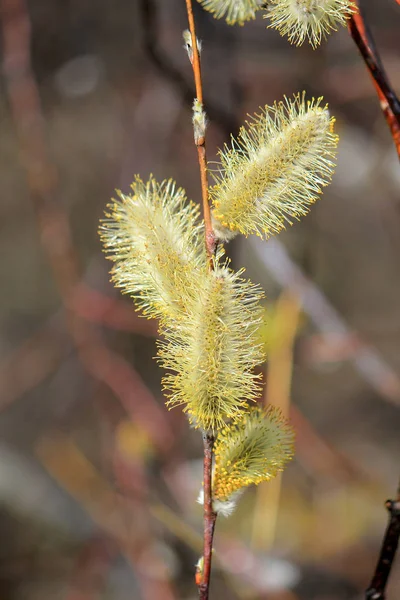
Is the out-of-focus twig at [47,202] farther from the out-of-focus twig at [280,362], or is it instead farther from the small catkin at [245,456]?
the small catkin at [245,456]

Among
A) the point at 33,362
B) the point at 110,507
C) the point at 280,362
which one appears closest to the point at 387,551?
the point at 280,362

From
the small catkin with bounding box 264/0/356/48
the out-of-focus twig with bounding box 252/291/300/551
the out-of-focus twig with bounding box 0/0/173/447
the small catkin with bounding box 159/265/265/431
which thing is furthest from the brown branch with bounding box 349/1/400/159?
the out-of-focus twig with bounding box 0/0/173/447

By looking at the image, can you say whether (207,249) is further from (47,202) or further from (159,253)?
(47,202)

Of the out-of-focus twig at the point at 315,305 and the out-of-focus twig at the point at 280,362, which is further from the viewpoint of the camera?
the out-of-focus twig at the point at 315,305

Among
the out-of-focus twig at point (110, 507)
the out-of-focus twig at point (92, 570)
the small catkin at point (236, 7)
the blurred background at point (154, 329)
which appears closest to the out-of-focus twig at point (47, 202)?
the blurred background at point (154, 329)

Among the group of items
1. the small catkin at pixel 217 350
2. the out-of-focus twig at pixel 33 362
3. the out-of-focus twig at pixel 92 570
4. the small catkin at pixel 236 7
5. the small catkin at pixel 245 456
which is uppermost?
the out-of-focus twig at pixel 33 362

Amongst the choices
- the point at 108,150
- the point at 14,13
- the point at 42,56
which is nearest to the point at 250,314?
the point at 14,13

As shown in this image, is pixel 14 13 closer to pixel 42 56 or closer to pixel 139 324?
pixel 42 56
